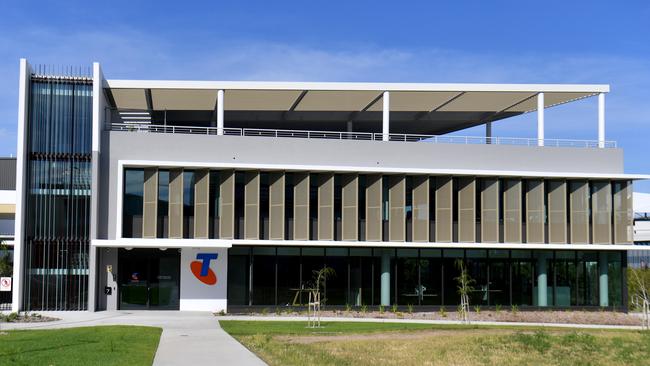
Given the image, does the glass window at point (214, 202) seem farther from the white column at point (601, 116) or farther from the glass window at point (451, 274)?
the white column at point (601, 116)

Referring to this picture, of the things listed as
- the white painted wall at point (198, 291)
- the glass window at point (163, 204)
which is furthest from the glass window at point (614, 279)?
the glass window at point (163, 204)

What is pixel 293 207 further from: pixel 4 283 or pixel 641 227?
pixel 641 227

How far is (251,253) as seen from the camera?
37.0 meters

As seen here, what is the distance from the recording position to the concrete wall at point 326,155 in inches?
1446

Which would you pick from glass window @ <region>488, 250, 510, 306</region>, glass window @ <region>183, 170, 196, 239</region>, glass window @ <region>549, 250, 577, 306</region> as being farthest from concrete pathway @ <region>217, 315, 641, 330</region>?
glass window @ <region>549, 250, 577, 306</region>

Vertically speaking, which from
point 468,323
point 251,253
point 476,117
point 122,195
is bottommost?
point 468,323

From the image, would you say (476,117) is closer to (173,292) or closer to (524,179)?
(524,179)

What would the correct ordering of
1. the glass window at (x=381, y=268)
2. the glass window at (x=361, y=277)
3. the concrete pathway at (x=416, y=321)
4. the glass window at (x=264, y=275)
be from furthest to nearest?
the glass window at (x=381, y=268) → the glass window at (x=361, y=277) → the glass window at (x=264, y=275) → the concrete pathway at (x=416, y=321)

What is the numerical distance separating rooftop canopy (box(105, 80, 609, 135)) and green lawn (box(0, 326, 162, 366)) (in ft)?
48.8

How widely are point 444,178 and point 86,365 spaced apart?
24308 mm

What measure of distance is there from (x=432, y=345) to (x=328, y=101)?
19.8m

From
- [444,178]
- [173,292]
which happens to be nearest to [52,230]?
[173,292]

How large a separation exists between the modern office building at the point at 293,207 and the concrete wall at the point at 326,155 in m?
0.06

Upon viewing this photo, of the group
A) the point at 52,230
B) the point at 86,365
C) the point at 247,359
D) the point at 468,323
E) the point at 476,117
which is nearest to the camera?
the point at 86,365
